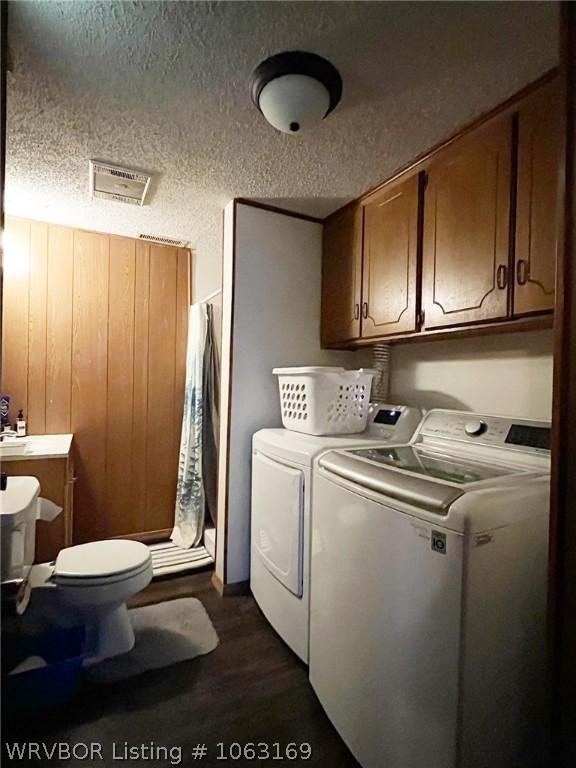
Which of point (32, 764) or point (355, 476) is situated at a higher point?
point (355, 476)

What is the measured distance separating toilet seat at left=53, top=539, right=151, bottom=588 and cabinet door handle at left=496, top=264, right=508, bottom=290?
185 centimetres

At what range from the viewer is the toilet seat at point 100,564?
1501 millimetres

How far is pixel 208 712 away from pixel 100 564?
2.34ft

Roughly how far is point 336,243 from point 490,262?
103cm

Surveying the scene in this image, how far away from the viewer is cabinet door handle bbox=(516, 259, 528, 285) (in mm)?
1229

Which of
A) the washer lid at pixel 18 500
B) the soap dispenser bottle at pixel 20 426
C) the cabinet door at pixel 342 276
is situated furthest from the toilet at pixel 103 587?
the cabinet door at pixel 342 276

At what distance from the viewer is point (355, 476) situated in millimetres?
1200

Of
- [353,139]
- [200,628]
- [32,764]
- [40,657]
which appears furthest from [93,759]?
[353,139]

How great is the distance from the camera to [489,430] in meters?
1.44

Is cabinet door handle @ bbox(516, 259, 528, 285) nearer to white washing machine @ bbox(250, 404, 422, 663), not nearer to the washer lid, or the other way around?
white washing machine @ bbox(250, 404, 422, 663)

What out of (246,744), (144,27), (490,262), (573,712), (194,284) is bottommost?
(246,744)

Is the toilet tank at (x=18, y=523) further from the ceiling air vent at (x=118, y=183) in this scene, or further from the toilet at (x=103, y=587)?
the ceiling air vent at (x=118, y=183)

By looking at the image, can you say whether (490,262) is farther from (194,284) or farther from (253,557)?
(194,284)

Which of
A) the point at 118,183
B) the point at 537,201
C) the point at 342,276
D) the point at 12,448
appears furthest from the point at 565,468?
the point at 12,448
